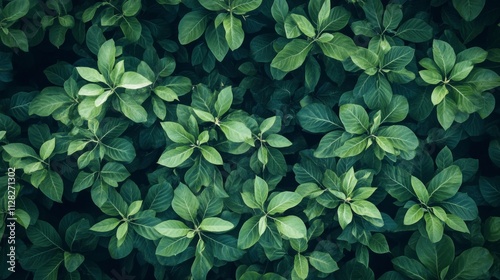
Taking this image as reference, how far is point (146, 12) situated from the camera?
263cm

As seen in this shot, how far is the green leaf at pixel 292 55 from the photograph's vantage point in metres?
2.32

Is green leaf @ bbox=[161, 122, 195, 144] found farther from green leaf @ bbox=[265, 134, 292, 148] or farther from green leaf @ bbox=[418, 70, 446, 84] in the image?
green leaf @ bbox=[418, 70, 446, 84]

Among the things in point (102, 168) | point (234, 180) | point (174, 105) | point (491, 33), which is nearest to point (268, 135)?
point (234, 180)

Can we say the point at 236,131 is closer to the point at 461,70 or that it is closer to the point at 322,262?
the point at 322,262

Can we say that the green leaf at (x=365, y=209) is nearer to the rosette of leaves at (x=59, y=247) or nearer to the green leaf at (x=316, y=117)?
the green leaf at (x=316, y=117)

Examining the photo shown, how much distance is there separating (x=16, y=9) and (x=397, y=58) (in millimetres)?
1837

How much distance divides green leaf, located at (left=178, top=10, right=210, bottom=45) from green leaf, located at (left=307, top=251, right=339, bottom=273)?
4.08ft

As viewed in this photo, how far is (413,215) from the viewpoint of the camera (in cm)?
231

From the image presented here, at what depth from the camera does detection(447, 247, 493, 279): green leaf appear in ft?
7.72

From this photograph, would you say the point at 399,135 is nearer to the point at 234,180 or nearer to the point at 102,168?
the point at 234,180

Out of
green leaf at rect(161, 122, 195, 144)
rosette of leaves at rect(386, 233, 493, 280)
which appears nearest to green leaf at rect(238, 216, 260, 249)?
green leaf at rect(161, 122, 195, 144)

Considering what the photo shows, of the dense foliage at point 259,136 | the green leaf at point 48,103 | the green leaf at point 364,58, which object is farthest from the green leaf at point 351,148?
the green leaf at point 48,103

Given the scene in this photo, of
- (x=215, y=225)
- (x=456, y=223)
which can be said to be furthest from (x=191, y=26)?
(x=456, y=223)

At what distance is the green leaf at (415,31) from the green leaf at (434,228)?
0.87 metres
